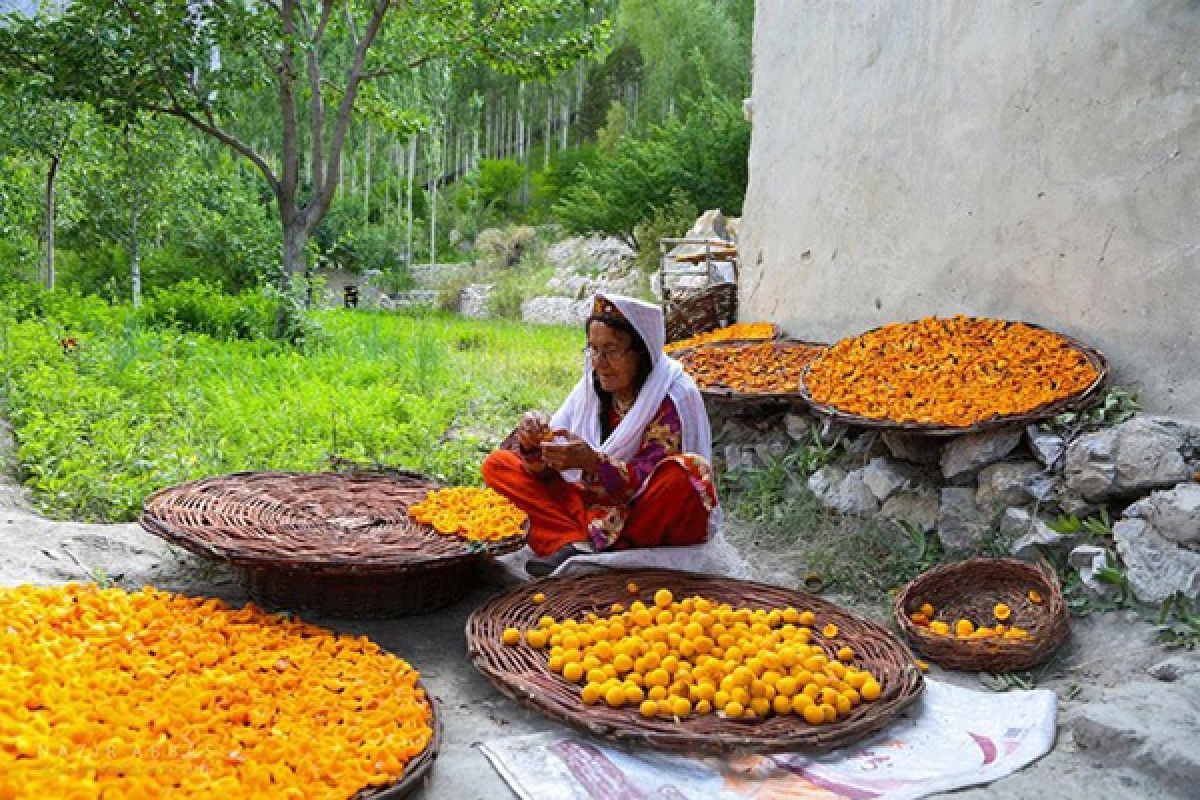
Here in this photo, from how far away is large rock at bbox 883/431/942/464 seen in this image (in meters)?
3.92

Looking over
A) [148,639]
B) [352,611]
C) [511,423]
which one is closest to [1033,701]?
[352,611]

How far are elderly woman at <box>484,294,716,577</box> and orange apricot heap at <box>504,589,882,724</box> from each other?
49 cm

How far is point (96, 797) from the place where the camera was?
5.49 ft

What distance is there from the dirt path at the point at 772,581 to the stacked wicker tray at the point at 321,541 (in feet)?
0.34

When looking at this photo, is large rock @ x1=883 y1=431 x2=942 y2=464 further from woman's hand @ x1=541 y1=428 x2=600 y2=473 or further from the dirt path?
woman's hand @ x1=541 y1=428 x2=600 y2=473

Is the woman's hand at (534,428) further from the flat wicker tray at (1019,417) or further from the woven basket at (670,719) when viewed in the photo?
the flat wicker tray at (1019,417)

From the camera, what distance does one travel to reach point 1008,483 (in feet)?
11.6

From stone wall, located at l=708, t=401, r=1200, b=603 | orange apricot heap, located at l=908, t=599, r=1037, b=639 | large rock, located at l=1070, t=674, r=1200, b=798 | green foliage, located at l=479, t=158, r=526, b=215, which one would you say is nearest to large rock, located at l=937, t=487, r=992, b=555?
stone wall, located at l=708, t=401, r=1200, b=603

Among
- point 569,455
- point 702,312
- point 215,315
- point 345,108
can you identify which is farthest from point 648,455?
point 215,315

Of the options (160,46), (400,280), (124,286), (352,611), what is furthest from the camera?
(400,280)

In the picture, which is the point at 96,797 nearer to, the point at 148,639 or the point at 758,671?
the point at 148,639

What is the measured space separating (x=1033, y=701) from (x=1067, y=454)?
4.13 ft

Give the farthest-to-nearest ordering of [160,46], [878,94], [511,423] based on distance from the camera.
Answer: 1. [160,46]
2. [511,423]
3. [878,94]

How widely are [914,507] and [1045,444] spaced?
2.23 feet
